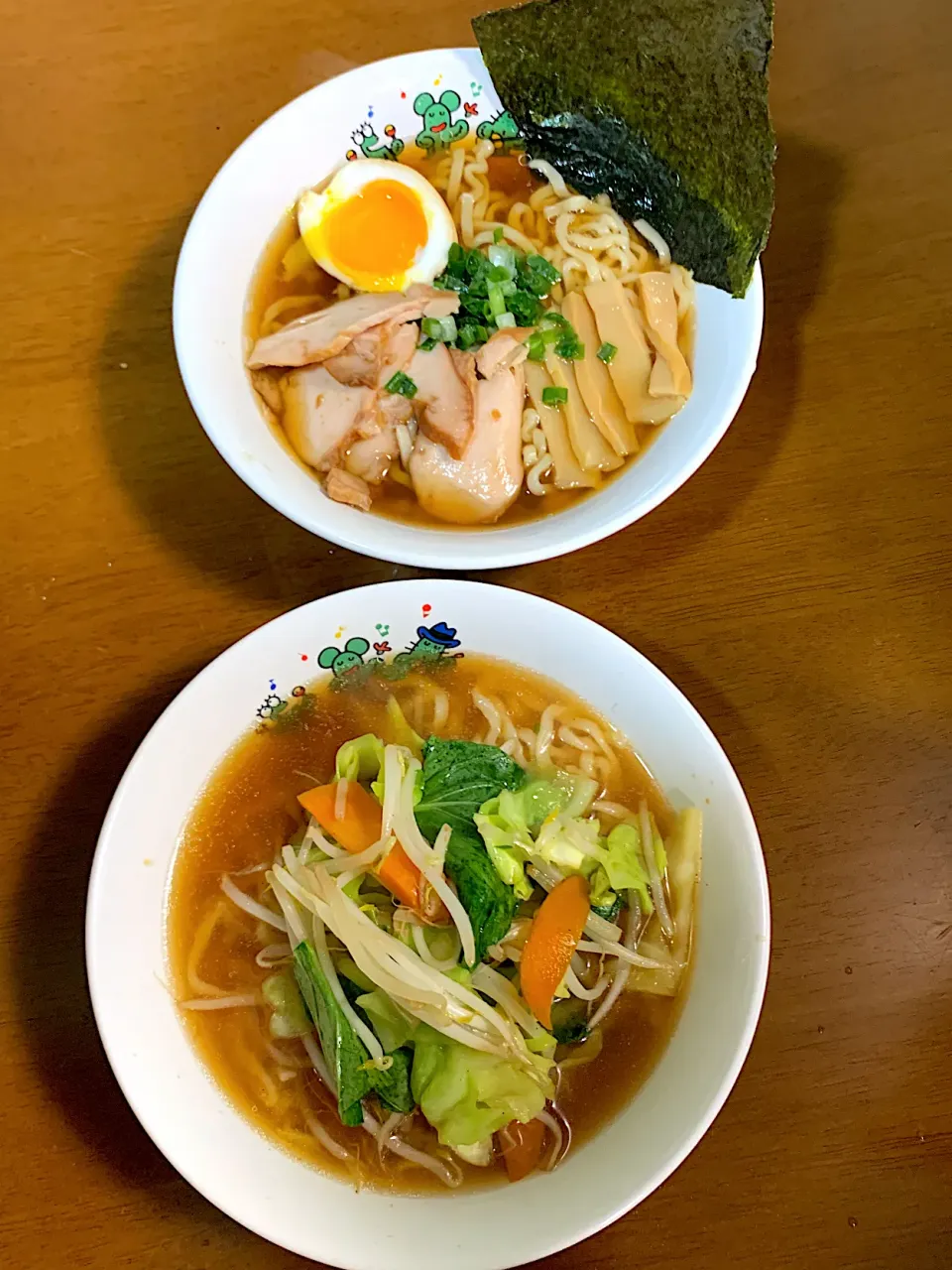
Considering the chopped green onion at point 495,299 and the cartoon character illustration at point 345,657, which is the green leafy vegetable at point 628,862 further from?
the chopped green onion at point 495,299

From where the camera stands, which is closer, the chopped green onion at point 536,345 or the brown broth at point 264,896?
the brown broth at point 264,896

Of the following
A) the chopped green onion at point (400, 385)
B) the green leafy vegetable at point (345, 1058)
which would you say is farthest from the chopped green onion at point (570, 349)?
the green leafy vegetable at point (345, 1058)

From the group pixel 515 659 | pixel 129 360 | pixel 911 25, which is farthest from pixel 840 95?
pixel 129 360

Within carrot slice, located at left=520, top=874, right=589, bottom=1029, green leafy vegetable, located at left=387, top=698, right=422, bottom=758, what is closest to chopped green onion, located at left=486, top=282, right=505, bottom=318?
green leafy vegetable, located at left=387, top=698, right=422, bottom=758

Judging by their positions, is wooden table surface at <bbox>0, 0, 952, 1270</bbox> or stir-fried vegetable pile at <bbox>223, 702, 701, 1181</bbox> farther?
wooden table surface at <bbox>0, 0, 952, 1270</bbox>

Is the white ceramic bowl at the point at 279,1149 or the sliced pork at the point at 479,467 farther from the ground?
the sliced pork at the point at 479,467

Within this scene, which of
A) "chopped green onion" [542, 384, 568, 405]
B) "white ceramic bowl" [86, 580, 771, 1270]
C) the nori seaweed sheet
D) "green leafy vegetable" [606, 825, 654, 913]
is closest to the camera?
"white ceramic bowl" [86, 580, 771, 1270]

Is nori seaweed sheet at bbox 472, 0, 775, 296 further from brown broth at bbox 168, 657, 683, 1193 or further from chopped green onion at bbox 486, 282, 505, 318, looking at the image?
brown broth at bbox 168, 657, 683, 1193

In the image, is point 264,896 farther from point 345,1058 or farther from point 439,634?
point 439,634
